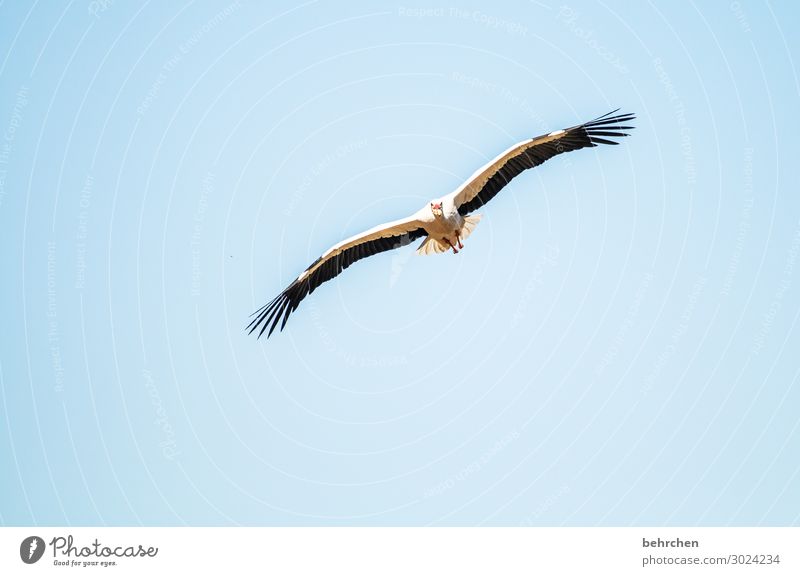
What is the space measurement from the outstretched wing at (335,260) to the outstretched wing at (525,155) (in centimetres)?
128

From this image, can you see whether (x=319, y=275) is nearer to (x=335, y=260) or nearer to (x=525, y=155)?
(x=335, y=260)

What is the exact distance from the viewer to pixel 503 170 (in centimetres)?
1798

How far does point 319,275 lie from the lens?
19.5 metres

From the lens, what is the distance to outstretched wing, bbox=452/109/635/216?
1759 cm

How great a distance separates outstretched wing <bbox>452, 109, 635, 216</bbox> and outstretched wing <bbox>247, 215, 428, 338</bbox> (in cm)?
128

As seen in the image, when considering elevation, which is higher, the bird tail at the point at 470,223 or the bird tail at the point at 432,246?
the bird tail at the point at 470,223

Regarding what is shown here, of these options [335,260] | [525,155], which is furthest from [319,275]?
[525,155]

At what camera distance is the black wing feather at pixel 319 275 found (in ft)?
62.8

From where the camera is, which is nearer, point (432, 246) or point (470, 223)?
point (470, 223)

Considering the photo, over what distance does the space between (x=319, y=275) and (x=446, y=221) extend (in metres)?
3.12

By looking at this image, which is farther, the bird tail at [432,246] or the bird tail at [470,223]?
the bird tail at [432,246]

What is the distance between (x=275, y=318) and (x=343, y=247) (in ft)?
6.69
